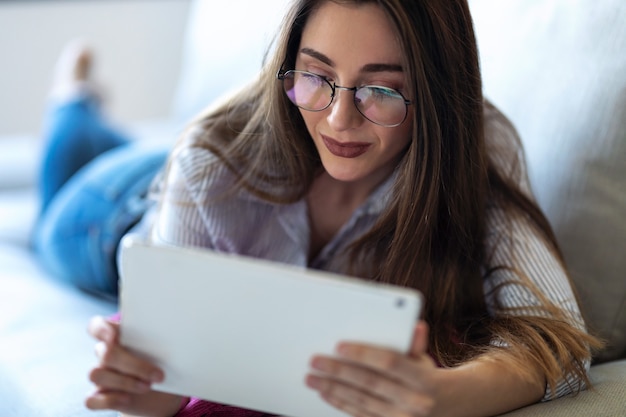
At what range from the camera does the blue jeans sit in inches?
52.6

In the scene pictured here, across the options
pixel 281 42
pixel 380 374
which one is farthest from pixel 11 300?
pixel 380 374

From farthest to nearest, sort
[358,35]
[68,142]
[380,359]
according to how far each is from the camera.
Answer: [68,142], [358,35], [380,359]

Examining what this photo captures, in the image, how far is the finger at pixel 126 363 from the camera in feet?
2.43

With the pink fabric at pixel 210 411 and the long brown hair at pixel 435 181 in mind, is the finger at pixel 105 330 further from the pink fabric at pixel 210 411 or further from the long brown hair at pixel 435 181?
the long brown hair at pixel 435 181

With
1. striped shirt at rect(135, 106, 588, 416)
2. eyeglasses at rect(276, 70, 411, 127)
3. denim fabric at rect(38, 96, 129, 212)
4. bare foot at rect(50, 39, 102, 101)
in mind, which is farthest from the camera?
bare foot at rect(50, 39, 102, 101)

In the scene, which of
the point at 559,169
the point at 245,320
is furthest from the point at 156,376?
the point at 559,169

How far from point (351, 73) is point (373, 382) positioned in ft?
1.18

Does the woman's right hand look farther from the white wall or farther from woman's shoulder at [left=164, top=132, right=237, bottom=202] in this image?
the white wall

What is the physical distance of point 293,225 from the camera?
109cm

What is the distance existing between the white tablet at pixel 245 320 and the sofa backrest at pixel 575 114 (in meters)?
0.41

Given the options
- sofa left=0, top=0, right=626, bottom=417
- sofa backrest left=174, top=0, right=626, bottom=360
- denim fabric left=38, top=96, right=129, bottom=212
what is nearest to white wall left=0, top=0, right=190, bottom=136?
denim fabric left=38, top=96, right=129, bottom=212

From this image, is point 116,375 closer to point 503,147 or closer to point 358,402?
point 358,402

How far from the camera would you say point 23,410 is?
38.9 inches

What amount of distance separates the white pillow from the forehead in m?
0.34
